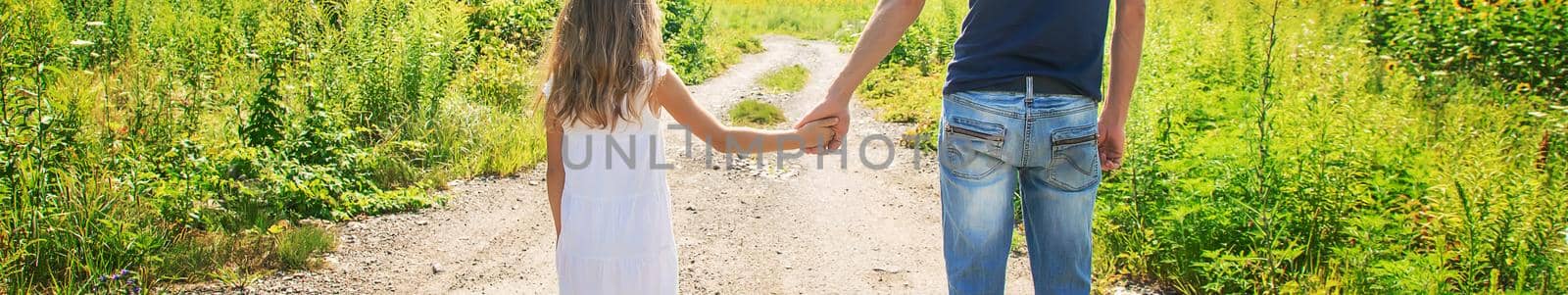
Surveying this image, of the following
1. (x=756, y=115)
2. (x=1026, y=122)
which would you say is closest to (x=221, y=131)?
(x=756, y=115)

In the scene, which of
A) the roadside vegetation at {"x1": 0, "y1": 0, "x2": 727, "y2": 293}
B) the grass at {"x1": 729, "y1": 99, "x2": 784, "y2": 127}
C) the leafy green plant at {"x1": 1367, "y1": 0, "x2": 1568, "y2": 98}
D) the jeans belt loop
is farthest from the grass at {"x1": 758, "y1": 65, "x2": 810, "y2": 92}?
the jeans belt loop

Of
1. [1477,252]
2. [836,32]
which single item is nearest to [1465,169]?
[1477,252]

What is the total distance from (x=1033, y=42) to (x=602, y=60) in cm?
112

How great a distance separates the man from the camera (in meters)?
2.39

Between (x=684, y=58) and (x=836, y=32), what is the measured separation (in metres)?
7.23

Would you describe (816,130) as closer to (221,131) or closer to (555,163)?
(555,163)

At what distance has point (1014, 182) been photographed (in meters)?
2.56

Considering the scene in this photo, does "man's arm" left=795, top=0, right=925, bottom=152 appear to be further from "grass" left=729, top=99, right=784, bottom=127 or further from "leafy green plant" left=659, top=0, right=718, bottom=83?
"leafy green plant" left=659, top=0, right=718, bottom=83

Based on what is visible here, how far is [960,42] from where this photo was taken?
252 centimetres

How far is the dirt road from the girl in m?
1.71

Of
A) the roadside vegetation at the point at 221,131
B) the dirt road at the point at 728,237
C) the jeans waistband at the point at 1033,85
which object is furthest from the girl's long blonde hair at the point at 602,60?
the roadside vegetation at the point at 221,131

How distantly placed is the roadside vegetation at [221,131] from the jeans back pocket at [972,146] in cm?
318

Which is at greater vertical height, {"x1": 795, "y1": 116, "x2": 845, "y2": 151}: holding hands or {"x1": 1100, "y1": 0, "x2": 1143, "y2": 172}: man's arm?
{"x1": 1100, "y1": 0, "x2": 1143, "y2": 172}: man's arm

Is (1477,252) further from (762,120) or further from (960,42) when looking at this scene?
(762,120)
